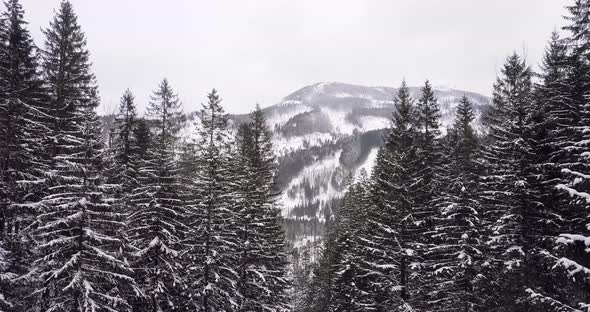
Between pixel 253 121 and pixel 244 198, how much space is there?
11.9 meters

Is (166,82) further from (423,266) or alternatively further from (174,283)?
(423,266)

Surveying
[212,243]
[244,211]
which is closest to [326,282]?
[244,211]

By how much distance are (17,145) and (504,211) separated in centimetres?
2542

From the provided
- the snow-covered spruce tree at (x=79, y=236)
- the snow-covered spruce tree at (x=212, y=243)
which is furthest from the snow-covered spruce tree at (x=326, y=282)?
the snow-covered spruce tree at (x=79, y=236)

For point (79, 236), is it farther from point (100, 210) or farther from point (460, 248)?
point (460, 248)

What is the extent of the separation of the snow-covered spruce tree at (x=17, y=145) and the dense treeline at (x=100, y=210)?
0.26 ft

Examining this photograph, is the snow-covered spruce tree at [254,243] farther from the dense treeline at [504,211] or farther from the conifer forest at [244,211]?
the dense treeline at [504,211]

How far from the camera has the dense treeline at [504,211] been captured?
15.6 m

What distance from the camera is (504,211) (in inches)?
775

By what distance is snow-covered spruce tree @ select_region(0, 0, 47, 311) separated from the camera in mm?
19250

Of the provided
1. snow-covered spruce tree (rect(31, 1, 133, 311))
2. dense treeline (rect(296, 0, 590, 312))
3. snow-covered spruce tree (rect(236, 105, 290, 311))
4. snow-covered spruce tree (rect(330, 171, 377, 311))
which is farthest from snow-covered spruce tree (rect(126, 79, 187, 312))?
snow-covered spruce tree (rect(330, 171, 377, 311))

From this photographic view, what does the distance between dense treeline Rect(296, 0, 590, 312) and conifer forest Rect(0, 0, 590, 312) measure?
0.37 ft

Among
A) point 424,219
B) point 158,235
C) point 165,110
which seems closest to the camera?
point 158,235

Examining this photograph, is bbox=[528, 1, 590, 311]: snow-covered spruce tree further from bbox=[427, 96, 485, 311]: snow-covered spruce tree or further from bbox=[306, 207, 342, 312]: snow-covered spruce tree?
bbox=[306, 207, 342, 312]: snow-covered spruce tree
